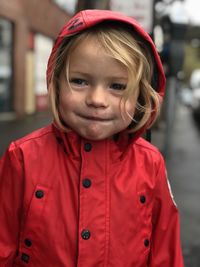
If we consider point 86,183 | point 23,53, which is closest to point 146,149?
point 86,183

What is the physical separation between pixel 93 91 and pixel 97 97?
3 cm

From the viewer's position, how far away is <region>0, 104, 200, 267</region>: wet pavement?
4746 millimetres

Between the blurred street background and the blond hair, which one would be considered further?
the blurred street background

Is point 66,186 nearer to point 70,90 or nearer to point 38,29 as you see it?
point 70,90

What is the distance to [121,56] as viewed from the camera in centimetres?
169

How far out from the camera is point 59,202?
1768 millimetres

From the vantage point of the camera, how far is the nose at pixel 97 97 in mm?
1685

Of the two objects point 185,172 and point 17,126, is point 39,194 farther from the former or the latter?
point 17,126

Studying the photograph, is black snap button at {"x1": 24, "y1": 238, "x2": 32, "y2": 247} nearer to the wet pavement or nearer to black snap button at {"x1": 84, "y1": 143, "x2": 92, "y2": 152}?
black snap button at {"x1": 84, "y1": 143, "x2": 92, "y2": 152}

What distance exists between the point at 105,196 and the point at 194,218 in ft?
12.8

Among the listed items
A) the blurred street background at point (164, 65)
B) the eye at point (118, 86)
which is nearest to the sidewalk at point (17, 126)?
the blurred street background at point (164, 65)

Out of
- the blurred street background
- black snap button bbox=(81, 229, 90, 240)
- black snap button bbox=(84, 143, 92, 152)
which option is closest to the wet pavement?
the blurred street background

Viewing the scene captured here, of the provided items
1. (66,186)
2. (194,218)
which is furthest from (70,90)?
(194,218)

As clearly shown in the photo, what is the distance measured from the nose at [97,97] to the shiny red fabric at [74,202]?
0.17 meters
